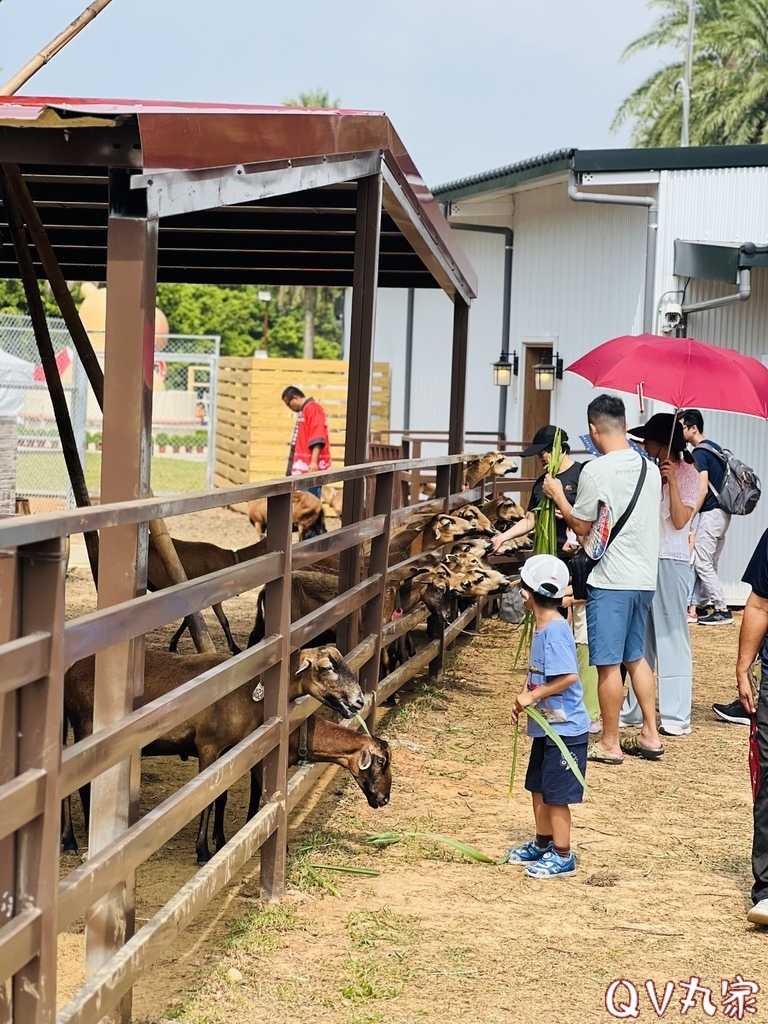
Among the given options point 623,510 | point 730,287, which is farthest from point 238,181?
point 730,287

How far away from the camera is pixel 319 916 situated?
4.70 meters

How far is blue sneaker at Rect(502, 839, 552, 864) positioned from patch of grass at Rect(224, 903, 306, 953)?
1.15m

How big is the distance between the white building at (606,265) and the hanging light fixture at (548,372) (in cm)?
11

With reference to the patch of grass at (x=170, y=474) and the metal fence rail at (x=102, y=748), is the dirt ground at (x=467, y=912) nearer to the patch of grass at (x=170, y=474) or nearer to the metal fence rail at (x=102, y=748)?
the metal fence rail at (x=102, y=748)

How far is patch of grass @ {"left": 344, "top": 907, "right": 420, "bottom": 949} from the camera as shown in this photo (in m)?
4.49

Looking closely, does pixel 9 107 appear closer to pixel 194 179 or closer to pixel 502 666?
pixel 194 179

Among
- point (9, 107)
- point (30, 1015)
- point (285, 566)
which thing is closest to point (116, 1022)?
point (30, 1015)

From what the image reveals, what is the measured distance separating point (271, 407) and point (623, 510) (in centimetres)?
1557

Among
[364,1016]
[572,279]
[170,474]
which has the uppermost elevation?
[572,279]

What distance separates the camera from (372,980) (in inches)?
163

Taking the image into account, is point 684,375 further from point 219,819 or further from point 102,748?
point 102,748

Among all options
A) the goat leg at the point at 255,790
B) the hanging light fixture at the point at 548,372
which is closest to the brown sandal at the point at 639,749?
the goat leg at the point at 255,790

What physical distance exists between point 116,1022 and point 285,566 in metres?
1.70

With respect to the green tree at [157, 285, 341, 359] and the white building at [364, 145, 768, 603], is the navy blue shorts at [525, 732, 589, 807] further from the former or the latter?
the green tree at [157, 285, 341, 359]
